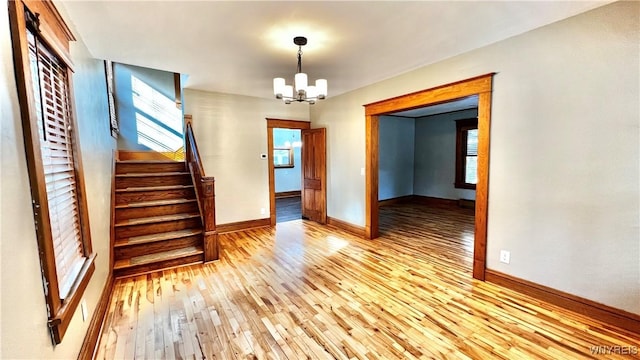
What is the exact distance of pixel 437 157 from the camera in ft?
25.0

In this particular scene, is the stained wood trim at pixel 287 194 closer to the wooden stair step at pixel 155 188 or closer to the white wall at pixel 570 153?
the wooden stair step at pixel 155 188

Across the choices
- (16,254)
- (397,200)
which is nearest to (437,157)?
(397,200)

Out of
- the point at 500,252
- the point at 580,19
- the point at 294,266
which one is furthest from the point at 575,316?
the point at 294,266

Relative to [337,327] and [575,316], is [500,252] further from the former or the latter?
[337,327]

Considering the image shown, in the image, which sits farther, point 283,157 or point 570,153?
point 283,157

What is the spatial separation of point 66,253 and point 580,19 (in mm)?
4218

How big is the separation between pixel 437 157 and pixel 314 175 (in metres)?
3.97

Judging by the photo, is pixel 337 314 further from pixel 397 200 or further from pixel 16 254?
pixel 397 200

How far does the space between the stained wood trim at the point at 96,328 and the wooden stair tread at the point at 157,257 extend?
49 cm

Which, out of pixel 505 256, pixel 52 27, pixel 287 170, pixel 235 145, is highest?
pixel 52 27

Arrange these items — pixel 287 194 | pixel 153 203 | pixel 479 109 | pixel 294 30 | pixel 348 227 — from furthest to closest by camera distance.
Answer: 1. pixel 287 194
2. pixel 348 227
3. pixel 153 203
4. pixel 479 109
5. pixel 294 30

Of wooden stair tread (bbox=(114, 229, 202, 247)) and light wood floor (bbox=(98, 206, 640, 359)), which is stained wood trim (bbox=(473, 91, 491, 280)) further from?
wooden stair tread (bbox=(114, 229, 202, 247))

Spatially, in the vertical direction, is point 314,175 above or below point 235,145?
below

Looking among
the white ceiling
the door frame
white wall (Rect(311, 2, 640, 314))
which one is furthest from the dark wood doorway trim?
white wall (Rect(311, 2, 640, 314))
